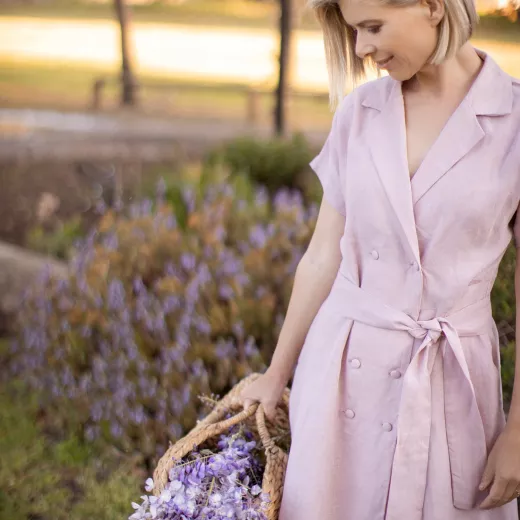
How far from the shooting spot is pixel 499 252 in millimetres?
1739

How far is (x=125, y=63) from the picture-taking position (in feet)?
56.3

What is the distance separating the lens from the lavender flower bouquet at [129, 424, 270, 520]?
1866 millimetres

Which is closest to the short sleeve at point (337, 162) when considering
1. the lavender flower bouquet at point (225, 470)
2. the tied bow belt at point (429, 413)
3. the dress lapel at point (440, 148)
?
the dress lapel at point (440, 148)

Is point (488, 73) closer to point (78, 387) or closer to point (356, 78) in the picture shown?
point (356, 78)

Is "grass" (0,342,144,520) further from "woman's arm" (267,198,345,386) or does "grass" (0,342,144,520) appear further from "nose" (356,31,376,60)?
"nose" (356,31,376,60)

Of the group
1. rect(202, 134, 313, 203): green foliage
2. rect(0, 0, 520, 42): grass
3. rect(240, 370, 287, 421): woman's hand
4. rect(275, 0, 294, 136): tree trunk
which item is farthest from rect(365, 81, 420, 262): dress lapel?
rect(0, 0, 520, 42): grass

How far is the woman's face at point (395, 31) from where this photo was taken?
1617mm

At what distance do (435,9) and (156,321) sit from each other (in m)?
2.51

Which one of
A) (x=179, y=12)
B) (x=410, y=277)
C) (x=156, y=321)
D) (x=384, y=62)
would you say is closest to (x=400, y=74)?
(x=384, y=62)

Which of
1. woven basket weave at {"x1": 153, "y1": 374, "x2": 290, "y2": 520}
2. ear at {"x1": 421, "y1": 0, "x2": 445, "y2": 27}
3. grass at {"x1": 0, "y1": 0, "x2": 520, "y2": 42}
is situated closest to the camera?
ear at {"x1": 421, "y1": 0, "x2": 445, "y2": 27}

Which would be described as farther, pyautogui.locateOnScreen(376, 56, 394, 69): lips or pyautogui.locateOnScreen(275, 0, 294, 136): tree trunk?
pyautogui.locateOnScreen(275, 0, 294, 136): tree trunk

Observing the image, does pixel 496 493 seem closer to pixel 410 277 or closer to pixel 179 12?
pixel 410 277

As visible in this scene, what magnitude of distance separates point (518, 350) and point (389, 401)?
0.98 feet

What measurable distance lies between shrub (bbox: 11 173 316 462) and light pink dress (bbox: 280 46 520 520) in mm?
1668
